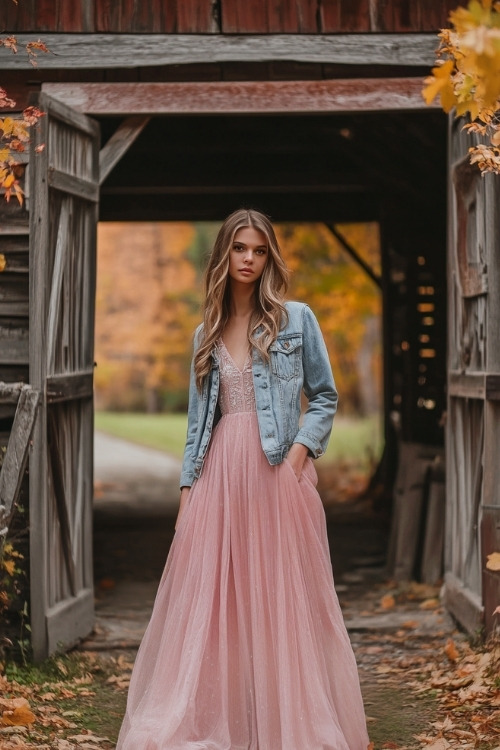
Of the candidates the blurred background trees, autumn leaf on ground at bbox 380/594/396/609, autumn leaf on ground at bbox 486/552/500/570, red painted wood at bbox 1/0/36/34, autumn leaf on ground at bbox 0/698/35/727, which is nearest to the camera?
autumn leaf on ground at bbox 0/698/35/727

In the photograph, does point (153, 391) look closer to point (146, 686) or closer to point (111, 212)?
point (111, 212)

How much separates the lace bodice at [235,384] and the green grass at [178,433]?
30.7 ft

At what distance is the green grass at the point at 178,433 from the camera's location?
17594 millimetres

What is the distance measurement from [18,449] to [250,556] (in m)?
1.81

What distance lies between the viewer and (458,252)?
21.6ft

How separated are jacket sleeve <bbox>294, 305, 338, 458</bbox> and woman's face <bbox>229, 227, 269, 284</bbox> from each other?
0.29m

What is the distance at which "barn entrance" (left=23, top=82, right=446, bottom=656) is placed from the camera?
5949 millimetres

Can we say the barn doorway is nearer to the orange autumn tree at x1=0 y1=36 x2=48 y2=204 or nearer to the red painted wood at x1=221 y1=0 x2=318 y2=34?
the red painted wood at x1=221 y1=0 x2=318 y2=34

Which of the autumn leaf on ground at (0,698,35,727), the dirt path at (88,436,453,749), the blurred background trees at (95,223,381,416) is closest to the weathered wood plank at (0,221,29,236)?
the dirt path at (88,436,453,749)

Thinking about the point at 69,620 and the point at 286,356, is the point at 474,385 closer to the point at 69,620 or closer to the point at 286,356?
the point at 286,356

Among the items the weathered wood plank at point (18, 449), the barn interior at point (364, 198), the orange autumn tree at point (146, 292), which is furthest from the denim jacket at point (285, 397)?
the orange autumn tree at point (146, 292)

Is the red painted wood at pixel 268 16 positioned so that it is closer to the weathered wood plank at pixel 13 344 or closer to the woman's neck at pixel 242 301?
the weathered wood plank at pixel 13 344

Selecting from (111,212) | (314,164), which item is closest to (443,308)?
(314,164)

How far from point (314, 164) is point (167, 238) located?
660 inches
